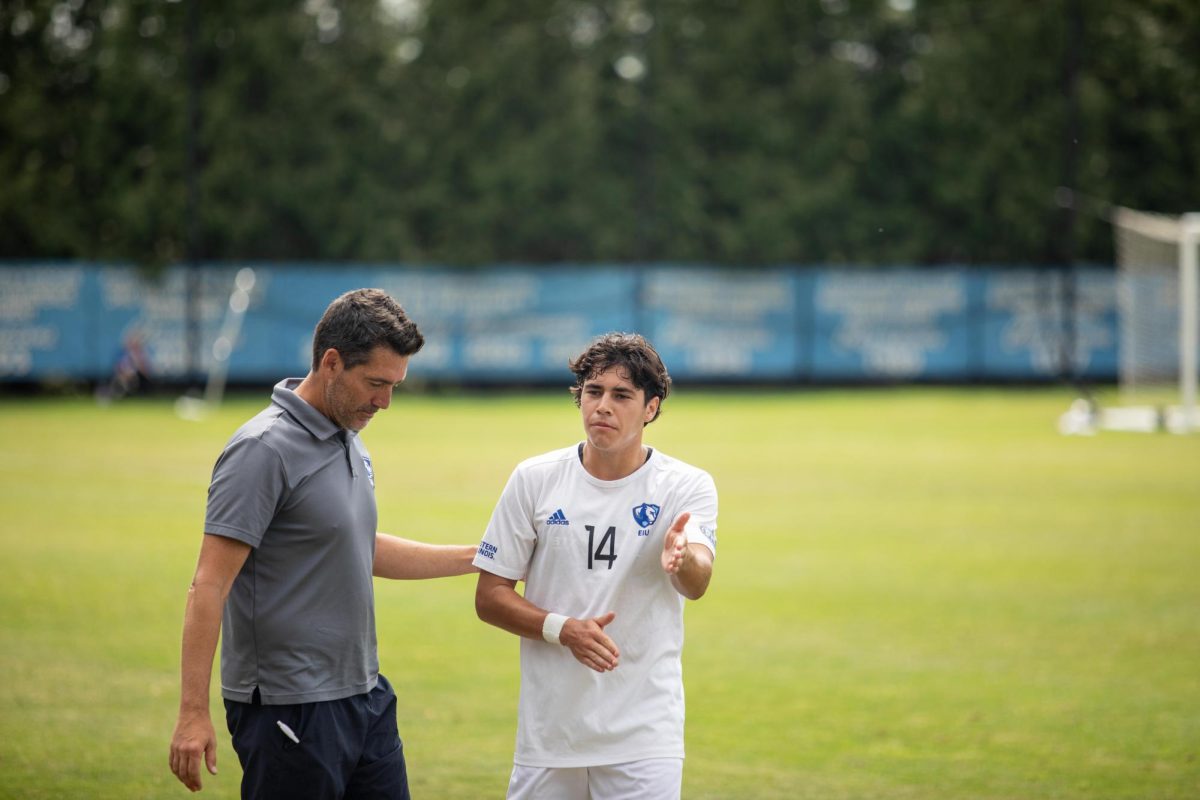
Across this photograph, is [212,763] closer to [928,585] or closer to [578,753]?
[578,753]

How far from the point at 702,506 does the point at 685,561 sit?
0.39 meters

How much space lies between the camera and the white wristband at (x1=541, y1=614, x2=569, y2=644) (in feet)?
15.2

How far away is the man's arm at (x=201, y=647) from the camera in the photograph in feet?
14.2

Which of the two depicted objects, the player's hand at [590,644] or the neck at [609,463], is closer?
the player's hand at [590,644]

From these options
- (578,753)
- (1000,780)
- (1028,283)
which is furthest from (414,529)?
(1028,283)

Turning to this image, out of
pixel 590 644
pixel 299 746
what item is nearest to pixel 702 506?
pixel 590 644

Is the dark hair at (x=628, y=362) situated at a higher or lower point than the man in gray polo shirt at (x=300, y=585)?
higher

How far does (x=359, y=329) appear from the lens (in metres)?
4.64

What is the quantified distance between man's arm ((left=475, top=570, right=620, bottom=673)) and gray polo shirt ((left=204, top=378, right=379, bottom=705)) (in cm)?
44

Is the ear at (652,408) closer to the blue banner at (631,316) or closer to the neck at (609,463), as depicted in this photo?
the neck at (609,463)

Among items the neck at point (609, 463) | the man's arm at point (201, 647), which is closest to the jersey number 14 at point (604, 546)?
the neck at point (609, 463)

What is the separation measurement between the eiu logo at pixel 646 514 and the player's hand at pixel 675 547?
0.16m

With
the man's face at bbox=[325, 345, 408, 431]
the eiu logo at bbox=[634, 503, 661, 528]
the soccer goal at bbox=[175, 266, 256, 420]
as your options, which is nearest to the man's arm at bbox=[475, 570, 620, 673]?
the eiu logo at bbox=[634, 503, 661, 528]

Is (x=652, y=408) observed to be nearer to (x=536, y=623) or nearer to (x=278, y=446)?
(x=536, y=623)
